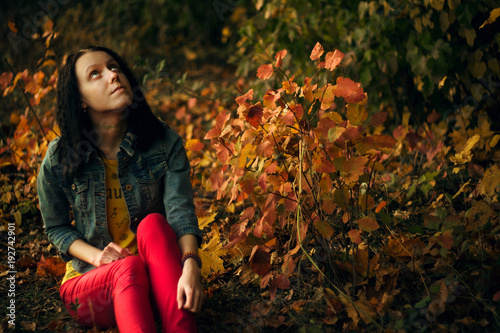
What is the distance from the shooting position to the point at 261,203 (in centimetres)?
166

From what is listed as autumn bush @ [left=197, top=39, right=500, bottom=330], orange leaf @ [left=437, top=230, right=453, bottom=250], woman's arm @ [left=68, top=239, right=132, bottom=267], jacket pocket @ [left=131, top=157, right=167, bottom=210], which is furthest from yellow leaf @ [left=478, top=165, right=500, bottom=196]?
woman's arm @ [left=68, top=239, right=132, bottom=267]

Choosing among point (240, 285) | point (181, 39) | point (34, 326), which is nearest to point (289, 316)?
point (240, 285)

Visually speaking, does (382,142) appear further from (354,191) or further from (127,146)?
(127,146)

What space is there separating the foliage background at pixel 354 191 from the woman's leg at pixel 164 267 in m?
0.22

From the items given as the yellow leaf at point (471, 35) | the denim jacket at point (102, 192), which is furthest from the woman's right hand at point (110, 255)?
the yellow leaf at point (471, 35)

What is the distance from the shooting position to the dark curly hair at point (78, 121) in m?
1.68

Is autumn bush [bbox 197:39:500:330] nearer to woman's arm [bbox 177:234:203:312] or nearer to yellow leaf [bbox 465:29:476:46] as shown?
woman's arm [bbox 177:234:203:312]

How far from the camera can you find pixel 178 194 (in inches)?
67.5

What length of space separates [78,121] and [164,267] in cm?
68

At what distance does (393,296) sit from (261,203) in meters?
0.57

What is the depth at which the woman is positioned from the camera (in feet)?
5.20

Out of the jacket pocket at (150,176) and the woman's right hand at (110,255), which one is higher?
the jacket pocket at (150,176)

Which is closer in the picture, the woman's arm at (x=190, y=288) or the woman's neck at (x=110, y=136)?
the woman's arm at (x=190, y=288)

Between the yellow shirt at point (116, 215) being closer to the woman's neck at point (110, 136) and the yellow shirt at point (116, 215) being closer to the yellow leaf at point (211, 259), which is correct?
the woman's neck at point (110, 136)
